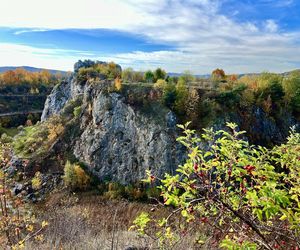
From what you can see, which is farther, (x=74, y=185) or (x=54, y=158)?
(x=54, y=158)

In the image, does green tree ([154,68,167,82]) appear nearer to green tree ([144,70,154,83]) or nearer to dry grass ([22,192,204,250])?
green tree ([144,70,154,83])

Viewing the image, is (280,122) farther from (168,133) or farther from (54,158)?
(54,158)

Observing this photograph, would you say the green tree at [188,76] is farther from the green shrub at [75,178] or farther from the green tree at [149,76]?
the green shrub at [75,178]

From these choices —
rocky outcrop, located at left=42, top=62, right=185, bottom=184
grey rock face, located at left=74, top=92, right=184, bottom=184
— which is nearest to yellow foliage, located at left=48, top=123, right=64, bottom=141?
rocky outcrop, located at left=42, top=62, right=185, bottom=184

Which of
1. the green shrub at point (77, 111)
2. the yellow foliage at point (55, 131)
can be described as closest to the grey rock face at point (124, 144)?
the yellow foliage at point (55, 131)

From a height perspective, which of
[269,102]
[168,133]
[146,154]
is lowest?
[146,154]

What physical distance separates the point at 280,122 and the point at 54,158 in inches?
1376

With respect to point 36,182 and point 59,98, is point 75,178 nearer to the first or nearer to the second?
point 36,182

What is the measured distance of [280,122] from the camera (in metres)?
47.1

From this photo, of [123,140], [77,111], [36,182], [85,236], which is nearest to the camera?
[85,236]

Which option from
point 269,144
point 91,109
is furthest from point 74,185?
point 269,144

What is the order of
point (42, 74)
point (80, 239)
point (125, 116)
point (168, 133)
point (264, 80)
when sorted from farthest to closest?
point (42, 74) < point (264, 80) < point (125, 116) < point (168, 133) < point (80, 239)

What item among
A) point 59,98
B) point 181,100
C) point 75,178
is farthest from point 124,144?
point 59,98

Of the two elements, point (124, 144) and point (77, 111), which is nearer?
point (124, 144)
